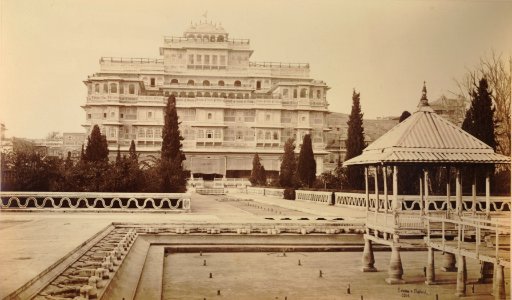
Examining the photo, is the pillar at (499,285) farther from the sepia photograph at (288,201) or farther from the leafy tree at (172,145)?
the leafy tree at (172,145)

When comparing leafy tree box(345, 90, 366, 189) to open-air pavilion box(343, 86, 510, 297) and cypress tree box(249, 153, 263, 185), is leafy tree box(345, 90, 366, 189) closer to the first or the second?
cypress tree box(249, 153, 263, 185)

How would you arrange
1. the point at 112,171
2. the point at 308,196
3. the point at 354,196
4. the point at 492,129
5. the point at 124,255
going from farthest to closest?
the point at 308,196, the point at 354,196, the point at 112,171, the point at 492,129, the point at 124,255

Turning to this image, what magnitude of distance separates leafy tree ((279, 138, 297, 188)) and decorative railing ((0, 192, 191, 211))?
22.4ft

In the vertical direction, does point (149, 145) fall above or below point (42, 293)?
above

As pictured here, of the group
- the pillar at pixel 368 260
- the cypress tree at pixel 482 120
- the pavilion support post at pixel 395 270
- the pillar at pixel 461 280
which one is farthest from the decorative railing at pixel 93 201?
the pillar at pixel 461 280

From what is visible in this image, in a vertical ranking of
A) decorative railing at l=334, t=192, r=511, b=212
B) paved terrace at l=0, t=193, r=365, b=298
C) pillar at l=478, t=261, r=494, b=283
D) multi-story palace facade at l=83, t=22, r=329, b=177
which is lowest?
pillar at l=478, t=261, r=494, b=283

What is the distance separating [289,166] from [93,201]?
930 centimetres

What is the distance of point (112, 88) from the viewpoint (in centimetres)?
2398

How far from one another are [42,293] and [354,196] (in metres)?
14.6

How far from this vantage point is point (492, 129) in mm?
15867

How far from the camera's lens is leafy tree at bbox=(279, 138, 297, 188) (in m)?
23.8

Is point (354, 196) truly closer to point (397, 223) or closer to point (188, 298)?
point (397, 223)

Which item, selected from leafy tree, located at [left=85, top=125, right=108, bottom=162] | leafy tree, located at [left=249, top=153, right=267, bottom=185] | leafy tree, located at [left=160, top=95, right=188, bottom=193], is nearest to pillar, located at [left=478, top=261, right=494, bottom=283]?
leafy tree, located at [left=160, top=95, right=188, bottom=193]

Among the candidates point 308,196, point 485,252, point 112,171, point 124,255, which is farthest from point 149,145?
point 485,252
